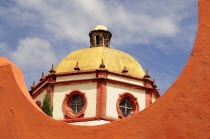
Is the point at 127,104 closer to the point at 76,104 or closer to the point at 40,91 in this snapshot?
the point at 76,104

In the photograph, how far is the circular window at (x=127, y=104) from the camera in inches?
695

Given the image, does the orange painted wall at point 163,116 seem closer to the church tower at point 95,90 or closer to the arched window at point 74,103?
the church tower at point 95,90

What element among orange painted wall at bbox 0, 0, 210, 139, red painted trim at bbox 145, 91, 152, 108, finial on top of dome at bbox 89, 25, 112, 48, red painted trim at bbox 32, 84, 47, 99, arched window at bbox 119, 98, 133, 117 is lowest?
orange painted wall at bbox 0, 0, 210, 139

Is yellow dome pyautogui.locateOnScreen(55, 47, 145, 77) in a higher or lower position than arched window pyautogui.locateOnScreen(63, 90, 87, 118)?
higher

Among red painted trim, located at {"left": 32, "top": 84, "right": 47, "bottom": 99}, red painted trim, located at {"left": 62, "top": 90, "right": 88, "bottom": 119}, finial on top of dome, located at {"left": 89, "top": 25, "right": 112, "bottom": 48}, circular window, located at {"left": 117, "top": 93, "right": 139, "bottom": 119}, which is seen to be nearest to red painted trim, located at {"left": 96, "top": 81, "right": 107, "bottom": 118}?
red painted trim, located at {"left": 62, "top": 90, "right": 88, "bottom": 119}

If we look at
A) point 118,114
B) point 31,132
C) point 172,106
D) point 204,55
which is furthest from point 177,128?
point 118,114

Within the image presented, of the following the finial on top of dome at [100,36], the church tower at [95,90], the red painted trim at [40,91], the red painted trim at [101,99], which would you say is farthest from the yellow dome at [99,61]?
the red painted trim at [101,99]

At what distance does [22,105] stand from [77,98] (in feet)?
45.2

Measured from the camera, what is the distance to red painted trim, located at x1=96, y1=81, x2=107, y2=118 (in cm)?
1697

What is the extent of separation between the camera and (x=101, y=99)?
17.2m

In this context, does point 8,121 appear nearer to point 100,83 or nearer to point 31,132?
point 31,132

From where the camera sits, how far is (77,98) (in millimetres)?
17797

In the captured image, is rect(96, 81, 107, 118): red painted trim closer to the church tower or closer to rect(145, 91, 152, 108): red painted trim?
the church tower

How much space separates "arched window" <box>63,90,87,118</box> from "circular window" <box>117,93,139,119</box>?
5.79ft
